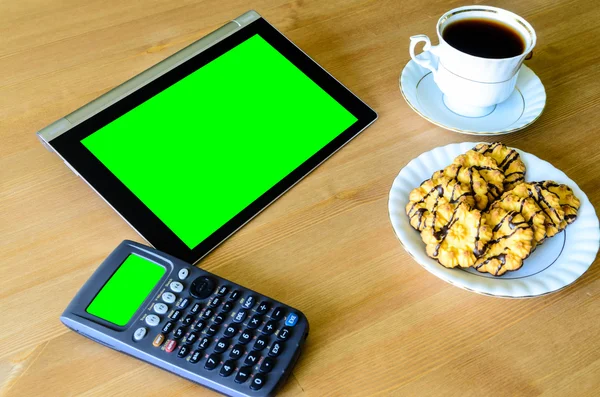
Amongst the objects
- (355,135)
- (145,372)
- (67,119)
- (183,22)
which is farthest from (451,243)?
(183,22)

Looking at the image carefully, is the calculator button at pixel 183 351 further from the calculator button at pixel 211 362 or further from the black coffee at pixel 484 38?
the black coffee at pixel 484 38

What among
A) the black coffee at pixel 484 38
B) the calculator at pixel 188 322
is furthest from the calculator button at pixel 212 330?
the black coffee at pixel 484 38

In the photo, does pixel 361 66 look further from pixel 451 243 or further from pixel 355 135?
pixel 451 243

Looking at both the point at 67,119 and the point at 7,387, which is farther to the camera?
the point at 67,119

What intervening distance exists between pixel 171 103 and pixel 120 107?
58mm

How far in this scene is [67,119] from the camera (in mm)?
634

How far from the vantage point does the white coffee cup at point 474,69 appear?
0.68 metres

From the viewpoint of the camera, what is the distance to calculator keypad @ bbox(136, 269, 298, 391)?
51cm

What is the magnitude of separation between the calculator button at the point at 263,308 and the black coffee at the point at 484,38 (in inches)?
15.2

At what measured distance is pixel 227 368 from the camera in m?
0.50

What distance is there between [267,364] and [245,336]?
0.11ft

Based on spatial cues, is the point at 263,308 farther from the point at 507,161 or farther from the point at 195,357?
the point at 507,161

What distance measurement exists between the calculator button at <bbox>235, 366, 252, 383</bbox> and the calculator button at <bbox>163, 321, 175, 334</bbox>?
77 mm

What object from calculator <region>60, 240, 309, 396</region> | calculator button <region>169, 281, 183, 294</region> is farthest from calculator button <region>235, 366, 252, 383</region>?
calculator button <region>169, 281, 183, 294</region>
